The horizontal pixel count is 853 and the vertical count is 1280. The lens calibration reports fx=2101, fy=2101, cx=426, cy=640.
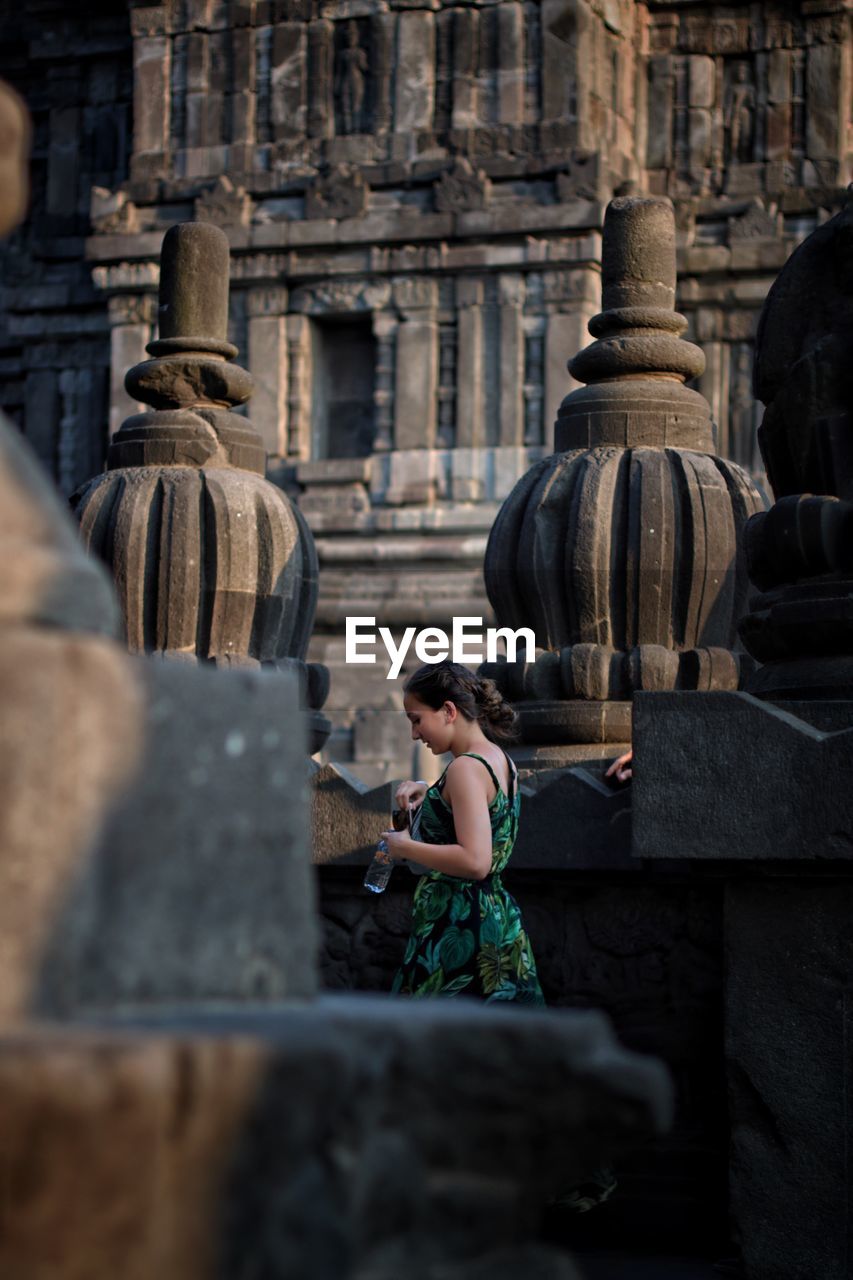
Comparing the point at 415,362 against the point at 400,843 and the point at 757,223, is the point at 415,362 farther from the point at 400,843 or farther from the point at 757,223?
the point at 400,843

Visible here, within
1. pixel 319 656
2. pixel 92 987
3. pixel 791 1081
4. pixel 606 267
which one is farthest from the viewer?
pixel 319 656

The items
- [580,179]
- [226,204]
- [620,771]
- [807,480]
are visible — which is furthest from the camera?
[226,204]

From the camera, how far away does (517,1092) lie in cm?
226

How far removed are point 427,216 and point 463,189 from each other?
0.54 meters

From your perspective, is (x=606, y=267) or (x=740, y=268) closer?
(x=606, y=267)

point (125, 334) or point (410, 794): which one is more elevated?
point (125, 334)

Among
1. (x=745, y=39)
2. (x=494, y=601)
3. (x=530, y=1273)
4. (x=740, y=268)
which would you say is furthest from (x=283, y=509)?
(x=745, y=39)

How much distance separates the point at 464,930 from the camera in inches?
213

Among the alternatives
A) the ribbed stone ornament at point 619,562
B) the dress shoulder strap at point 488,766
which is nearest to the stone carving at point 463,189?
the ribbed stone ornament at point 619,562

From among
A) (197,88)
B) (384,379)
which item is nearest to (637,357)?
(384,379)

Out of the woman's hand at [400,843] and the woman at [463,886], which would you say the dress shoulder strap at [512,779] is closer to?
the woman at [463,886]

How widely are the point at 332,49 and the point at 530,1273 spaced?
25.4m

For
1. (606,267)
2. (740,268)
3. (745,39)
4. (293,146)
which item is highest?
(745,39)

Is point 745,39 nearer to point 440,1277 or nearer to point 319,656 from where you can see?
point 319,656
